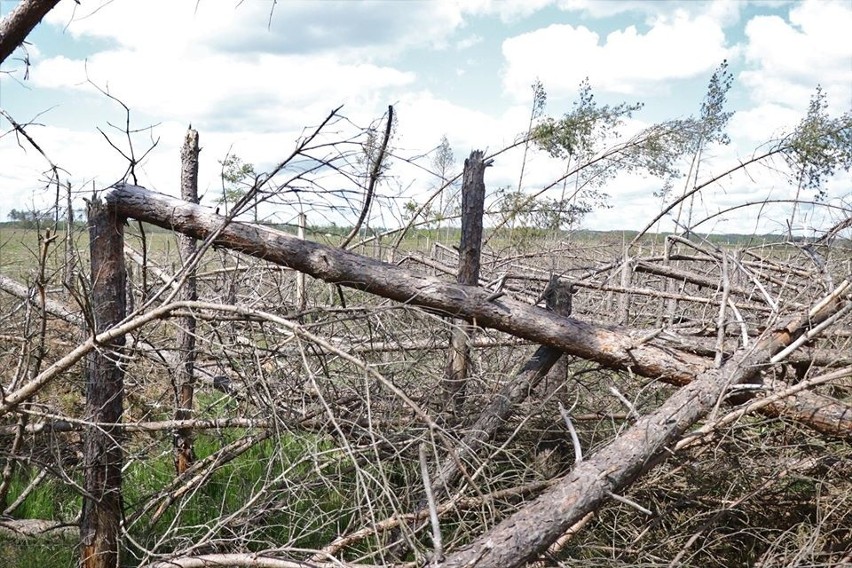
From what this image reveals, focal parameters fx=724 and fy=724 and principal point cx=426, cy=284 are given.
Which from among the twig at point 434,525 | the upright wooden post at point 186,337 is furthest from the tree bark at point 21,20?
the twig at point 434,525

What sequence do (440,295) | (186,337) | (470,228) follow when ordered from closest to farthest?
(440,295), (470,228), (186,337)

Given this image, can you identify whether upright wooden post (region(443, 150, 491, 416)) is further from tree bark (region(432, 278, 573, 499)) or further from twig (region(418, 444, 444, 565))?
twig (region(418, 444, 444, 565))

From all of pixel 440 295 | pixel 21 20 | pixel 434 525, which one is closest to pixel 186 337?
pixel 440 295

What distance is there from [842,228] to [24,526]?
17.4ft

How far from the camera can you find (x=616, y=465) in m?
3.11

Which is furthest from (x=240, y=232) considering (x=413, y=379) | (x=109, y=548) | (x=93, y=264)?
(x=109, y=548)

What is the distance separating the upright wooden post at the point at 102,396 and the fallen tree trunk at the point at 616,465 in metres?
2.10

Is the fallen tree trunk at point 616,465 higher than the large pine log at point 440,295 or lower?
lower

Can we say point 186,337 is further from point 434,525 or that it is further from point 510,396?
point 434,525

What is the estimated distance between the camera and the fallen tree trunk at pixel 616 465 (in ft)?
8.92

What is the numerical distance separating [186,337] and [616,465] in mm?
3143

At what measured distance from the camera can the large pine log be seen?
3645mm

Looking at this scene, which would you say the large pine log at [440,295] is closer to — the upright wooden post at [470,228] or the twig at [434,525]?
the upright wooden post at [470,228]

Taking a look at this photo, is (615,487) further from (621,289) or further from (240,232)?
(621,289)
